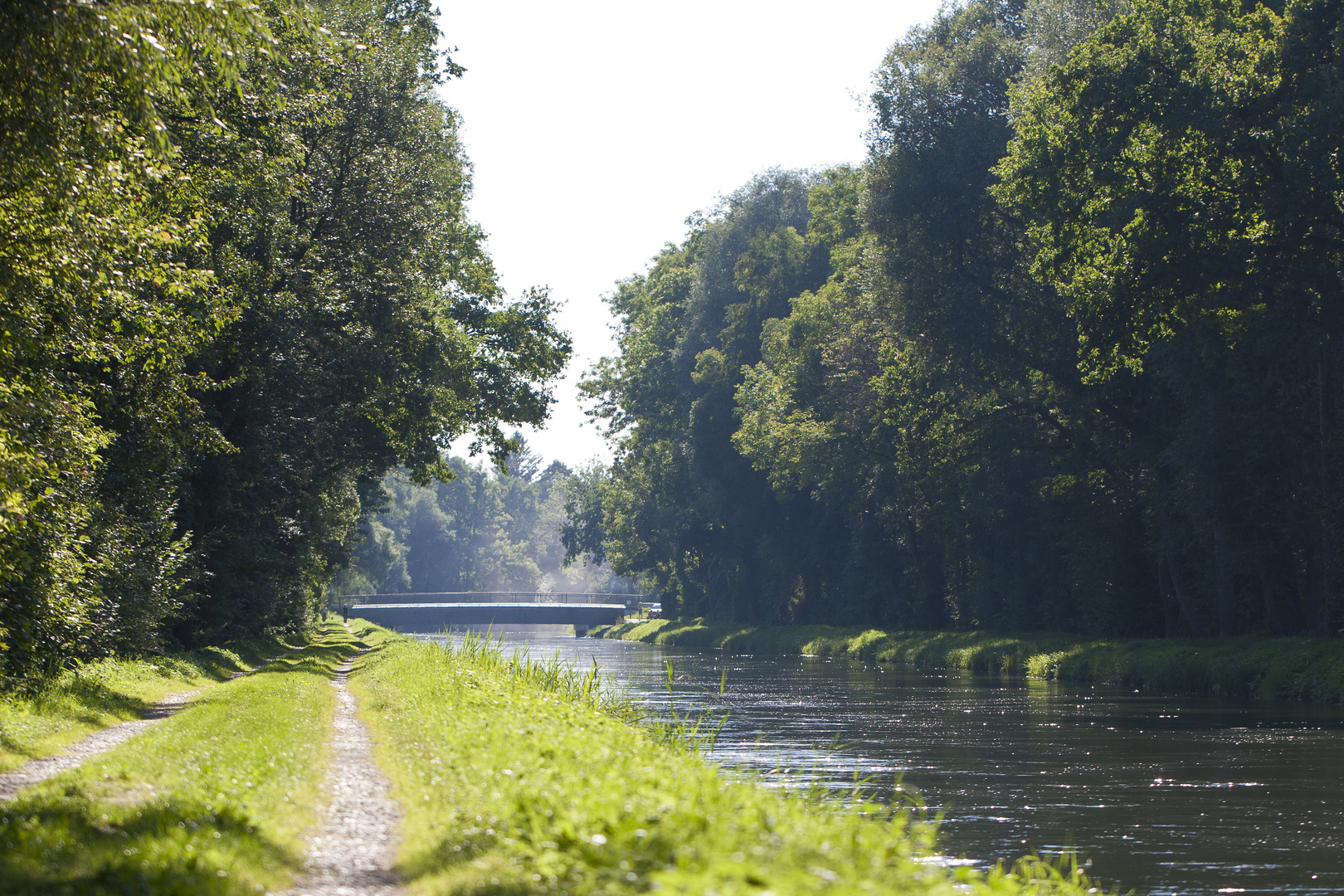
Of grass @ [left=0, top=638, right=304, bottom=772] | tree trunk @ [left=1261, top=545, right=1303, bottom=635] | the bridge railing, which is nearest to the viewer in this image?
grass @ [left=0, top=638, right=304, bottom=772]

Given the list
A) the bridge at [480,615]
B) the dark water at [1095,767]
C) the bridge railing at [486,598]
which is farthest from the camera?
the bridge railing at [486,598]

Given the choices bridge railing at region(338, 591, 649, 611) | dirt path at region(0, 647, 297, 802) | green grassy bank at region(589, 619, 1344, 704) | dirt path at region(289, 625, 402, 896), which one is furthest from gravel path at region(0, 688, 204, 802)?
bridge railing at region(338, 591, 649, 611)

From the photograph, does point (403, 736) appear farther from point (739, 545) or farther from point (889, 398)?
point (739, 545)

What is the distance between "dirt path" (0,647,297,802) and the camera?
13.2m

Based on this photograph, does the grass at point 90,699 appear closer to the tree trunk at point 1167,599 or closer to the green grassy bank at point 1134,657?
the green grassy bank at point 1134,657

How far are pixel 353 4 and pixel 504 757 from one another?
87.2 feet

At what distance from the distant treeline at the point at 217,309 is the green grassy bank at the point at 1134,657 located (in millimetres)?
17816

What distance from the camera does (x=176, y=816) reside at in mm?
9852

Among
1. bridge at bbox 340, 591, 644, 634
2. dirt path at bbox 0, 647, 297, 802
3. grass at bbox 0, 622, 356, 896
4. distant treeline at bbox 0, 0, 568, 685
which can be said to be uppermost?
distant treeline at bbox 0, 0, 568, 685

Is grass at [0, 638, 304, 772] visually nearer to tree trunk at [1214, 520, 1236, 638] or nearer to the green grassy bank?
the green grassy bank

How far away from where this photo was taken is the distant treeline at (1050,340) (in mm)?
30109

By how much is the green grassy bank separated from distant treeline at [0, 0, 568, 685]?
17816mm

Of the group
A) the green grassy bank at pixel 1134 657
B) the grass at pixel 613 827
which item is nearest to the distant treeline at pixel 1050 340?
the green grassy bank at pixel 1134 657

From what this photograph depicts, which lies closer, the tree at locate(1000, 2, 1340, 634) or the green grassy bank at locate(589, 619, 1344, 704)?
the tree at locate(1000, 2, 1340, 634)
